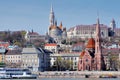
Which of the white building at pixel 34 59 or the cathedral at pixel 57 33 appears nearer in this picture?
the white building at pixel 34 59

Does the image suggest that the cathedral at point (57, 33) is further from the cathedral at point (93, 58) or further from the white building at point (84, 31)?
the cathedral at point (93, 58)

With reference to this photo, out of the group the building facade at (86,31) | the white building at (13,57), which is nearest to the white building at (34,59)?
the white building at (13,57)

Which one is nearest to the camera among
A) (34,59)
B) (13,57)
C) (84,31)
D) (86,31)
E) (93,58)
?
→ (93,58)

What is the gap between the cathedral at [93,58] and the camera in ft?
315

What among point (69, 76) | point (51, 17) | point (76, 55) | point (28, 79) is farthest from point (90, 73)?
point (51, 17)

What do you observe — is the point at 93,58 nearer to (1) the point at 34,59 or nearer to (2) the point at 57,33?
(1) the point at 34,59

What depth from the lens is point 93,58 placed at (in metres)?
97.2

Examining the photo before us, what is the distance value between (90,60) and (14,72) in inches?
1025

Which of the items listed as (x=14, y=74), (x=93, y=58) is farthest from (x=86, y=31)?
(x=14, y=74)

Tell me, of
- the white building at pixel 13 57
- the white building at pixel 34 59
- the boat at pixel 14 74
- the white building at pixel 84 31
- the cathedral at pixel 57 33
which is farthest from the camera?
the cathedral at pixel 57 33

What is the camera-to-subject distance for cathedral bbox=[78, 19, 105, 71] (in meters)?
96.1

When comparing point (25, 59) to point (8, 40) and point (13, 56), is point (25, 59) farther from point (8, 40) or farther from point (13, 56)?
point (8, 40)

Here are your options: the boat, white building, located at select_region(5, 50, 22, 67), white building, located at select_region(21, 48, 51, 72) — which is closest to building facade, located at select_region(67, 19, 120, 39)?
white building, located at select_region(5, 50, 22, 67)

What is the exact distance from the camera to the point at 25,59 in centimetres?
10706
